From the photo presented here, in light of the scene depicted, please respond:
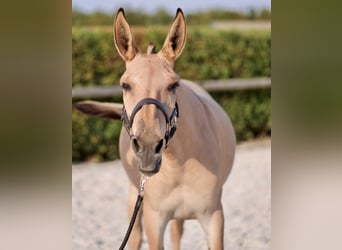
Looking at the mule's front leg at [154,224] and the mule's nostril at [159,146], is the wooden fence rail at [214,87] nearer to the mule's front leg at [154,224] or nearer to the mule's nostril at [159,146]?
the mule's front leg at [154,224]

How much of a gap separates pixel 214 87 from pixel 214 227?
1241 mm

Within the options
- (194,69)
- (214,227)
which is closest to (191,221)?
(214,227)

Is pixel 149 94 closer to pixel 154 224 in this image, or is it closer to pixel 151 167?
pixel 151 167

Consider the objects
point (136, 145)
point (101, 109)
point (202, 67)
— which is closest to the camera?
point (136, 145)

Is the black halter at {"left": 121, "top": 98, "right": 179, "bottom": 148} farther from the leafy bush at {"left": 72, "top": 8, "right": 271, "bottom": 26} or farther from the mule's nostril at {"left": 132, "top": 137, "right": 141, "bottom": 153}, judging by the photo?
the leafy bush at {"left": 72, "top": 8, "right": 271, "bottom": 26}

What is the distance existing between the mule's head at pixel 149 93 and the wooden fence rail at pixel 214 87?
3.27 feet

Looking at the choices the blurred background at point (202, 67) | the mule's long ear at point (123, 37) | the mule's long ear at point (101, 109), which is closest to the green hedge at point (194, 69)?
the blurred background at point (202, 67)

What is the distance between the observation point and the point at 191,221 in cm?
245

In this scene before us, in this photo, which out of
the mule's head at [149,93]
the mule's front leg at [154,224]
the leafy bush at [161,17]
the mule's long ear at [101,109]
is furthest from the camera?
the leafy bush at [161,17]

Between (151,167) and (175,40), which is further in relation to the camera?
(175,40)

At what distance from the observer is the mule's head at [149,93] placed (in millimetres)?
1564

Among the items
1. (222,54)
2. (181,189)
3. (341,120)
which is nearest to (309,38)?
(341,120)

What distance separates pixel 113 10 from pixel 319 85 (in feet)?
2.65

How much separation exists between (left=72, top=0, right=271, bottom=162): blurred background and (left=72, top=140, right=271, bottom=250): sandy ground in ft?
0.41
